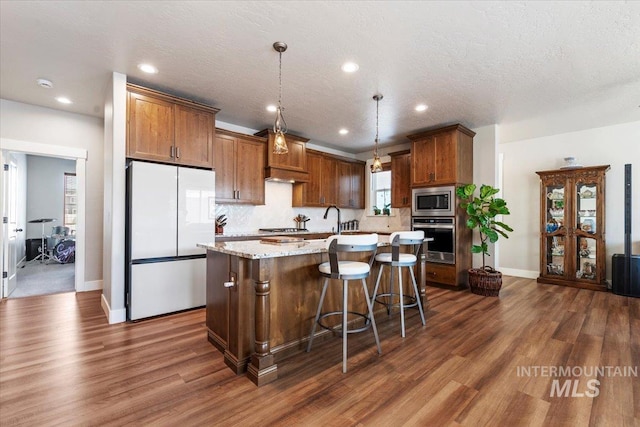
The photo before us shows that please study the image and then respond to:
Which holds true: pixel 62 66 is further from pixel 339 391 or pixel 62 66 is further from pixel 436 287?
pixel 436 287

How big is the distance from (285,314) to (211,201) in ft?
6.74

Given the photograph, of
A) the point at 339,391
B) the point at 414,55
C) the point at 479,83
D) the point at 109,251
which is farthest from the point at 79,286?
the point at 479,83

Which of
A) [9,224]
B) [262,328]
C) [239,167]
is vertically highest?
[239,167]

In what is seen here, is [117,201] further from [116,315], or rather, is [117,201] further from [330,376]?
[330,376]

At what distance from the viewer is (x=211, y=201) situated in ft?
12.3

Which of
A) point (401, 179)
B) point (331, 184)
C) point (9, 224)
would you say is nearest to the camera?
point (9, 224)

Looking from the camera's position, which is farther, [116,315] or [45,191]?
[45,191]

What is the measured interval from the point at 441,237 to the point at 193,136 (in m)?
4.03

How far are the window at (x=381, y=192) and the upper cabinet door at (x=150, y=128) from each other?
424 centimetres

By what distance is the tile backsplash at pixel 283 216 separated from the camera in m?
4.98

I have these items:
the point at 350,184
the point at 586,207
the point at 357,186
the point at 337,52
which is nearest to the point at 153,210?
the point at 337,52

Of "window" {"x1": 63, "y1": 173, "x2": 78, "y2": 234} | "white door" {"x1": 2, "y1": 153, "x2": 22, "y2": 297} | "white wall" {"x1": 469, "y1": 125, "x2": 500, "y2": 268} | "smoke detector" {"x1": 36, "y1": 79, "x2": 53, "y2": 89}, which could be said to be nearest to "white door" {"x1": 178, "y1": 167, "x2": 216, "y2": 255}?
"smoke detector" {"x1": 36, "y1": 79, "x2": 53, "y2": 89}

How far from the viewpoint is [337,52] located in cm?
273

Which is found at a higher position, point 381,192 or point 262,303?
point 381,192
